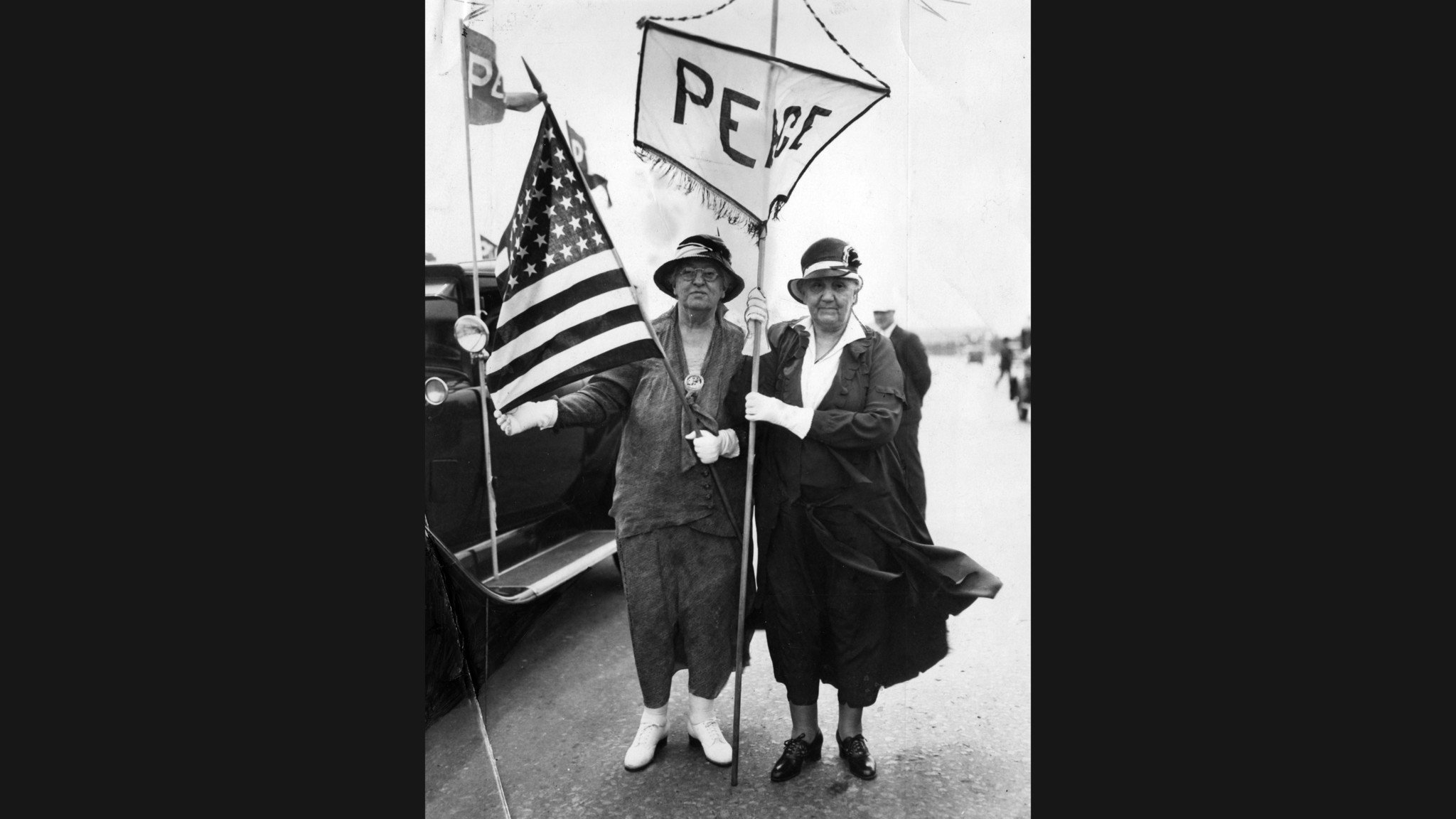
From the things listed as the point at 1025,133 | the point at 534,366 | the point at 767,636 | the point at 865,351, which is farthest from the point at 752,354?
the point at 1025,133

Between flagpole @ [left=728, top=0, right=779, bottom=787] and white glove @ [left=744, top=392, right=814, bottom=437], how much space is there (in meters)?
0.04

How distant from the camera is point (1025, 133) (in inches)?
142

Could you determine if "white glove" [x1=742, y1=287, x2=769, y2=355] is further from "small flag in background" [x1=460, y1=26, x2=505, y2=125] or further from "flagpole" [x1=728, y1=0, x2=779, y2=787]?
"small flag in background" [x1=460, y1=26, x2=505, y2=125]

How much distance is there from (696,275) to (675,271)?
0.08m

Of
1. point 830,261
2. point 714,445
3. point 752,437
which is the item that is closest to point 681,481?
point 714,445

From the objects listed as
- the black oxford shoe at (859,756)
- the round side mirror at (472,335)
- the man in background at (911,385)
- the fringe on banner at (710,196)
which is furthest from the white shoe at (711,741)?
the fringe on banner at (710,196)

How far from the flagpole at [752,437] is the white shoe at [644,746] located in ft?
1.01

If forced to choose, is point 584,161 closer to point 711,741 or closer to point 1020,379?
point 1020,379

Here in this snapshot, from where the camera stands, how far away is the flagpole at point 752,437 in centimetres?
358

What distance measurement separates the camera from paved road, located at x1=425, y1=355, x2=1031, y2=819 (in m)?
3.62

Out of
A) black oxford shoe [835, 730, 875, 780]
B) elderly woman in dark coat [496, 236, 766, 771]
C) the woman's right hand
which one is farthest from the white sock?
the woman's right hand

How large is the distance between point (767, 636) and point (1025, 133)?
216 cm

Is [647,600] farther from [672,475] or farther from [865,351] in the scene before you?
[865,351]

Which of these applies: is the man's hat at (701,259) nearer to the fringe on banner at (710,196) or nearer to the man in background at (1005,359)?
the fringe on banner at (710,196)
